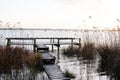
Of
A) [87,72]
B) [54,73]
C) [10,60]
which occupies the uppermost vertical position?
[10,60]

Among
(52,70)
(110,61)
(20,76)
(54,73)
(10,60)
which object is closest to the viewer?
(20,76)

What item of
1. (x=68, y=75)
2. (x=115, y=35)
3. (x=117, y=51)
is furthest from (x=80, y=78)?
(x=115, y=35)

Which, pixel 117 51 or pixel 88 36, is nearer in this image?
pixel 117 51

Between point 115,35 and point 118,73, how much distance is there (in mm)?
2552

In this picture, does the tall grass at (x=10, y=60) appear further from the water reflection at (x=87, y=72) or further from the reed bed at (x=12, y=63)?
the water reflection at (x=87, y=72)

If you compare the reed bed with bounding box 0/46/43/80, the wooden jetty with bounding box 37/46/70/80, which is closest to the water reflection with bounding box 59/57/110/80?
the wooden jetty with bounding box 37/46/70/80

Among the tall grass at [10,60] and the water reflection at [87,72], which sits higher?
the tall grass at [10,60]

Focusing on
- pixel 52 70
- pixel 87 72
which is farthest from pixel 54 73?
pixel 87 72

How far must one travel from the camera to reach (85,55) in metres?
10.9

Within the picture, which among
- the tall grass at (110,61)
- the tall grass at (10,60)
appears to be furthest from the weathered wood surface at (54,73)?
the tall grass at (110,61)

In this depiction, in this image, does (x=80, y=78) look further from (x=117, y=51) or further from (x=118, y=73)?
(x=117, y=51)

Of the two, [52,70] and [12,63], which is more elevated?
[12,63]

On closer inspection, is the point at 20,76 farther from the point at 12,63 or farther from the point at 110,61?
the point at 110,61

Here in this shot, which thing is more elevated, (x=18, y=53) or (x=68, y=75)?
(x=18, y=53)
